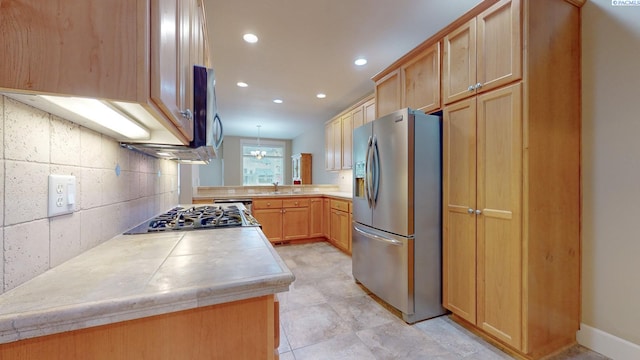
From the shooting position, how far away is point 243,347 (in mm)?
715

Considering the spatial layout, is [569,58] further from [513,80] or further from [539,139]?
[539,139]

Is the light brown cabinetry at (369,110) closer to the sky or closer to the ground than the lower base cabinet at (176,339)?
closer to the sky

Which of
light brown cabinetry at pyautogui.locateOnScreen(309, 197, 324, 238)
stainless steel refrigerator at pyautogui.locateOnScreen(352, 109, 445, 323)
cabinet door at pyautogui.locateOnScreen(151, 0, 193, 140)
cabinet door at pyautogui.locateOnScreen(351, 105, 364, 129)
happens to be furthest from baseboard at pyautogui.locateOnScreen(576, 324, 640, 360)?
light brown cabinetry at pyautogui.locateOnScreen(309, 197, 324, 238)

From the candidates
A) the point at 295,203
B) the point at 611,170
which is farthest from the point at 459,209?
the point at 295,203

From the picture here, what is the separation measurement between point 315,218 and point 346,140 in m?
1.46

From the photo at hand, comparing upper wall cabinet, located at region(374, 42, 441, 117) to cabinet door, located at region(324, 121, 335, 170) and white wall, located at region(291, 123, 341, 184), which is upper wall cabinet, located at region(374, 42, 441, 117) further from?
white wall, located at region(291, 123, 341, 184)

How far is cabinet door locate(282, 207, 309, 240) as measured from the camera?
4316 millimetres

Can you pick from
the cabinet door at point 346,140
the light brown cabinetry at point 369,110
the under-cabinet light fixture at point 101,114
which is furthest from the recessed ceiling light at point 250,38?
the cabinet door at point 346,140

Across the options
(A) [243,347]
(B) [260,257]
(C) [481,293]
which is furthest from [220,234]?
(C) [481,293]

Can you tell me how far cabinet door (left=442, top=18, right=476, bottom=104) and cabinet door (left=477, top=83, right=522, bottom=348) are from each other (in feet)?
0.63

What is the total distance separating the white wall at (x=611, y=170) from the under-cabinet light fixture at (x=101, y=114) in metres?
2.59

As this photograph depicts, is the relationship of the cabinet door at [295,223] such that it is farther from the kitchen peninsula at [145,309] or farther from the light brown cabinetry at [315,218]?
the kitchen peninsula at [145,309]

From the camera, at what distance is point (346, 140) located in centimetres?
431

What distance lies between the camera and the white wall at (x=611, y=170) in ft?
5.06
